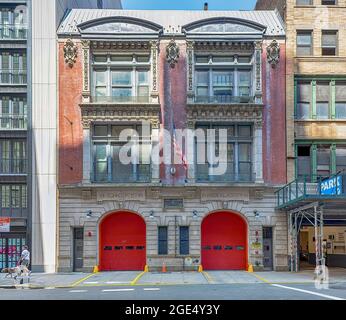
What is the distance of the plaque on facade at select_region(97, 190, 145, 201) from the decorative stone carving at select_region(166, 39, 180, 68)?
27.4ft

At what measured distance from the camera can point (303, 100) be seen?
32.4 meters

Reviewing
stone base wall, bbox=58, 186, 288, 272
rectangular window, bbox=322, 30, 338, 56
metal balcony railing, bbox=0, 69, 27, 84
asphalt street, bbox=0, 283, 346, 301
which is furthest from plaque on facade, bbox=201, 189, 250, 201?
metal balcony railing, bbox=0, 69, 27, 84

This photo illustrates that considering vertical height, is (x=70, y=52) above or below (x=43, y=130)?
above

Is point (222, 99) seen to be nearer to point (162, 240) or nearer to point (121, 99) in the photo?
point (121, 99)

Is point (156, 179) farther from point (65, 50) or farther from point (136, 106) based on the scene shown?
point (65, 50)

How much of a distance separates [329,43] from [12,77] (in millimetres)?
20385

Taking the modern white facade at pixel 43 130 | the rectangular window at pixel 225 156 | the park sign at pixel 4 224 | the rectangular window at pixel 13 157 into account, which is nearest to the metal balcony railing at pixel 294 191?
the rectangular window at pixel 225 156

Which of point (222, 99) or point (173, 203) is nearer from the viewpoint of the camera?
point (173, 203)

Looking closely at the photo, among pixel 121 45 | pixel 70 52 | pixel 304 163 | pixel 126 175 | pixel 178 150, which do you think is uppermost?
pixel 121 45

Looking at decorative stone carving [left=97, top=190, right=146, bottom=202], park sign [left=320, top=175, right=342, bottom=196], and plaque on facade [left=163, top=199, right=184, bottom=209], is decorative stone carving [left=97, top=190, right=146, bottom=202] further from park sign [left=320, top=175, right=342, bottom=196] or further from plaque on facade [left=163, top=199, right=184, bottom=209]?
park sign [left=320, top=175, right=342, bottom=196]

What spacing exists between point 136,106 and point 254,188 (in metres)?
8.91

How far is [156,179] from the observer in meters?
Result: 31.2

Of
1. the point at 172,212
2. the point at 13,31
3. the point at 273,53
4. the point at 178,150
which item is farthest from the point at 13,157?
the point at 273,53

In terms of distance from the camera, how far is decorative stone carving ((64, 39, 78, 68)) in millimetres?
31656
